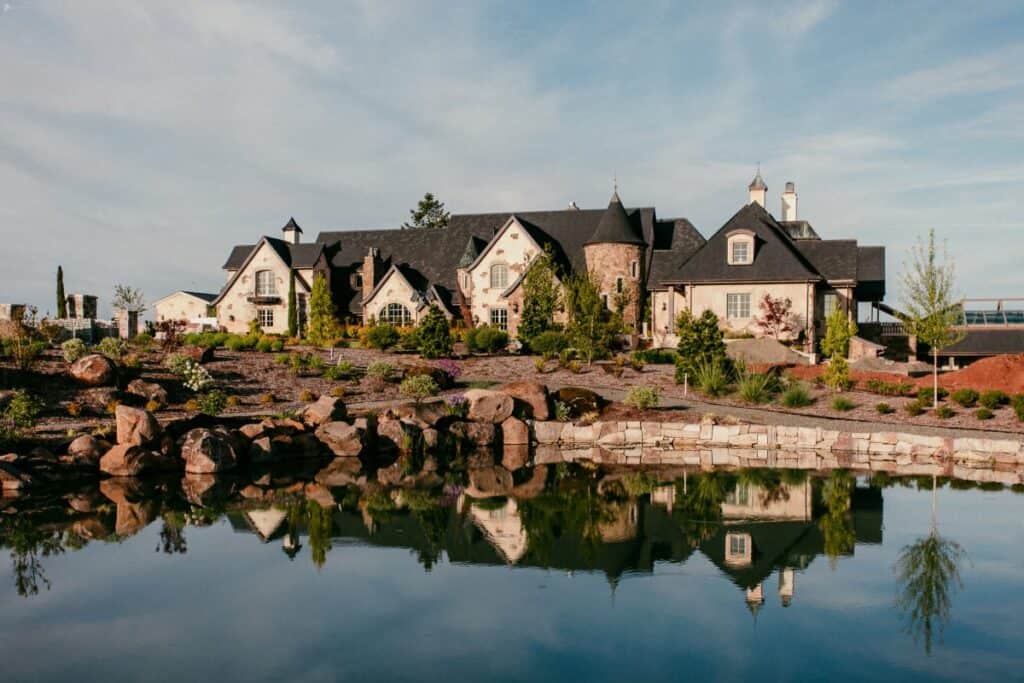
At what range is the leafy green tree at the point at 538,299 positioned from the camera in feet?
130

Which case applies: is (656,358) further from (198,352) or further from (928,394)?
(198,352)

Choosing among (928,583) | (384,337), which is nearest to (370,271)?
(384,337)

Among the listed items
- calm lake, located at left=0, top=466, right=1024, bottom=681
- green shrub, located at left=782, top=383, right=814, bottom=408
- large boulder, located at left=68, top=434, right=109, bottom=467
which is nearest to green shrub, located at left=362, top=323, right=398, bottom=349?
green shrub, located at left=782, top=383, right=814, bottom=408

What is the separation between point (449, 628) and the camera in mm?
9281

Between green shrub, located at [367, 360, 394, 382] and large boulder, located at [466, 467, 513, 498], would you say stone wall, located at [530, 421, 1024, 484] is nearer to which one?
large boulder, located at [466, 467, 513, 498]

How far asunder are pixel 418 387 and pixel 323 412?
4475 millimetres

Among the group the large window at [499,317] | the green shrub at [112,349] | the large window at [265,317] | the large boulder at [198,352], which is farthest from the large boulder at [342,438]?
the large window at [265,317]

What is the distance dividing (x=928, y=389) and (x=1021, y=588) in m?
15.7

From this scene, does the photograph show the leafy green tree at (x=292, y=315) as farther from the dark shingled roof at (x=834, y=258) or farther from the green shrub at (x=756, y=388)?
the green shrub at (x=756, y=388)

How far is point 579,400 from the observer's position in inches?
992

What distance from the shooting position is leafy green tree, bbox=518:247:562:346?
39.6 m

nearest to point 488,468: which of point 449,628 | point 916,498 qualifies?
point 916,498

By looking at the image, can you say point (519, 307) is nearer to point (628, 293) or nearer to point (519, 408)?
point (628, 293)

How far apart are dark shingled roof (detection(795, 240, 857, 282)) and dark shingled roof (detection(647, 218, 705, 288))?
19.7ft
